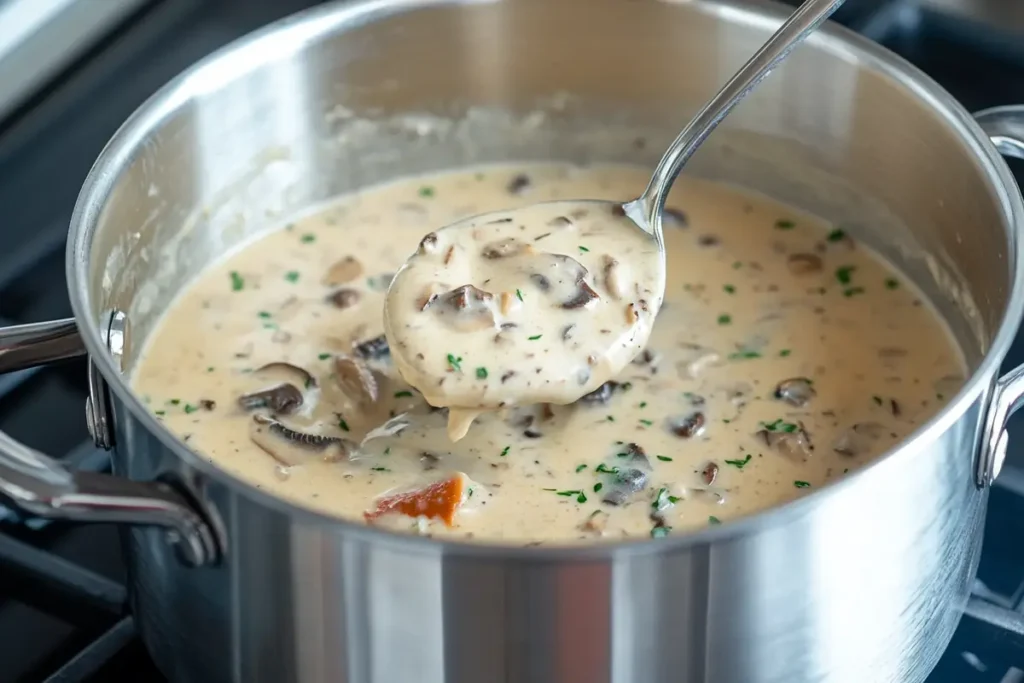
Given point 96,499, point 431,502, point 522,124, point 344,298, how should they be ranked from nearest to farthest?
point 96,499 → point 431,502 → point 344,298 → point 522,124

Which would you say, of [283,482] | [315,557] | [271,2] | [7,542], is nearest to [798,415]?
[283,482]

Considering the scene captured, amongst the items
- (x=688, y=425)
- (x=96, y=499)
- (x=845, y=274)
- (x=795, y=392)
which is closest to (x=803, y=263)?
(x=845, y=274)

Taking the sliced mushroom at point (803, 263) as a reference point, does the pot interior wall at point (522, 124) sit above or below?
above

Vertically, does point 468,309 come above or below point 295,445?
above

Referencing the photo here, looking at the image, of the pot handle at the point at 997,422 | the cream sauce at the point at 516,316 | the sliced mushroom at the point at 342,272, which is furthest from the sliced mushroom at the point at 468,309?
the pot handle at the point at 997,422

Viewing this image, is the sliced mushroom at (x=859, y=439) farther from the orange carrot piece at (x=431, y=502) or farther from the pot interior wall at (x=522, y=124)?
the orange carrot piece at (x=431, y=502)

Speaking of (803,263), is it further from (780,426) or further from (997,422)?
(997,422)

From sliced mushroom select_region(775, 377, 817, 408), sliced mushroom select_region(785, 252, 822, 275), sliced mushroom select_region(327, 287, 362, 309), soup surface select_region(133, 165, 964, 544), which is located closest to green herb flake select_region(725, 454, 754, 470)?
soup surface select_region(133, 165, 964, 544)
